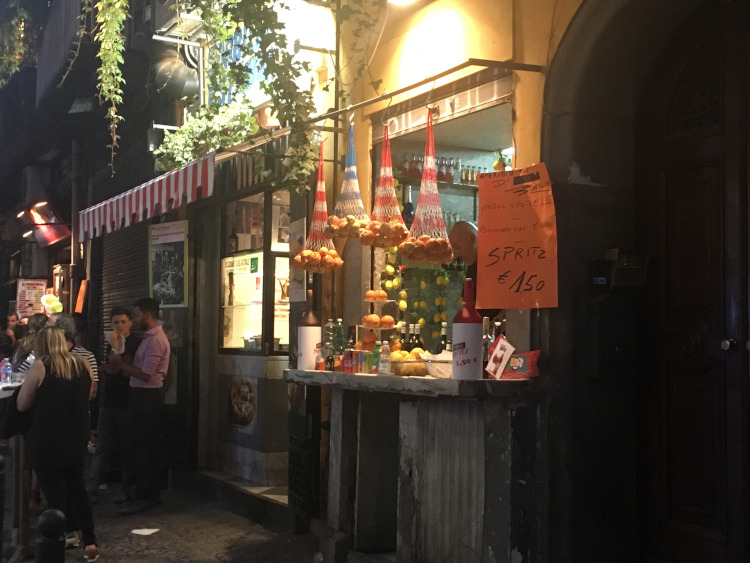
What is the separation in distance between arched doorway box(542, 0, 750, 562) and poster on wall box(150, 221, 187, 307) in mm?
6694

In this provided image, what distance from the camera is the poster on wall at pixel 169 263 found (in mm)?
11367

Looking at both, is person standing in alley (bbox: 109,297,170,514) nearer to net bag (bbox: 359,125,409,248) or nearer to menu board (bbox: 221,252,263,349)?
menu board (bbox: 221,252,263,349)

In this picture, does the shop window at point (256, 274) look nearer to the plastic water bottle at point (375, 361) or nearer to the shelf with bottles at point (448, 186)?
the shelf with bottles at point (448, 186)

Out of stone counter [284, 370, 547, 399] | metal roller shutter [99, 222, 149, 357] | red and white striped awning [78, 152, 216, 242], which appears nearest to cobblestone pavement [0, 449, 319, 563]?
stone counter [284, 370, 547, 399]

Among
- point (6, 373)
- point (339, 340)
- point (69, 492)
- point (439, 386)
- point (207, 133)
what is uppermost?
point (207, 133)

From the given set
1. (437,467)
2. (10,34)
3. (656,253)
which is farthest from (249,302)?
(10,34)

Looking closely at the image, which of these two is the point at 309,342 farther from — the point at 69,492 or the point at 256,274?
the point at 256,274

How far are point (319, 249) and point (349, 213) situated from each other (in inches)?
21.8

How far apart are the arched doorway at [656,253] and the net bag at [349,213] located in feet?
5.06

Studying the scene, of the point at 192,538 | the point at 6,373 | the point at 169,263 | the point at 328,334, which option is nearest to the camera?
the point at 328,334

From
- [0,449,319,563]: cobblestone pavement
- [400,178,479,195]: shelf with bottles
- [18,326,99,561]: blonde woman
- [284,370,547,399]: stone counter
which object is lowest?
[0,449,319,563]: cobblestone pavement

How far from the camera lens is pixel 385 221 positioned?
254 inches

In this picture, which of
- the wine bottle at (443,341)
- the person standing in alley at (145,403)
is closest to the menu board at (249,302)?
the person standing in alley at (145,403)

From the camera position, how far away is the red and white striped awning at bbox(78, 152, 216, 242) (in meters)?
8.59
